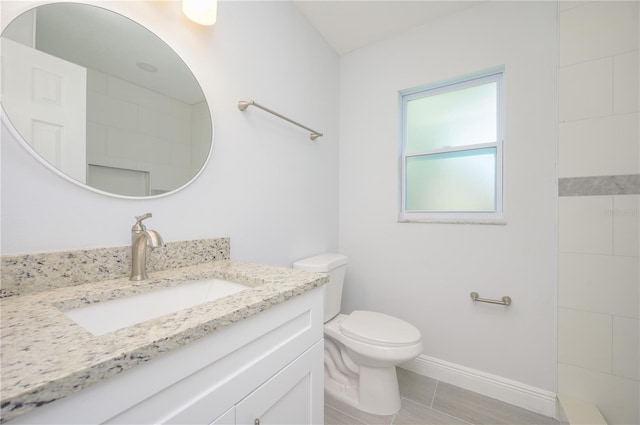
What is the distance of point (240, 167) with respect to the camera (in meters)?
1.29

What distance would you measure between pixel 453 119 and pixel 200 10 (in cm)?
160

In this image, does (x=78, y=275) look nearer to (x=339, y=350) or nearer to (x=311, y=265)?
(x=311, y=265)

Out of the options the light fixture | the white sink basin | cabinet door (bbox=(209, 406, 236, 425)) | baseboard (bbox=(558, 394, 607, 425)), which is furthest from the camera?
baseboard (bbox=(558, 394, 607, 425))

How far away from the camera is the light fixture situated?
39.7 inches

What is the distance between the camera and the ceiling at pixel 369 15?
1.60 m

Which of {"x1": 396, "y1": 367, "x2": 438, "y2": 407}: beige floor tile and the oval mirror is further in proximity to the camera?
{"x1": 396, "y1": 367, "x2": 438, "y2": 407}: beige floor tile

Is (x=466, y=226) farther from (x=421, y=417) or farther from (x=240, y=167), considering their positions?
(x=240, y=167)

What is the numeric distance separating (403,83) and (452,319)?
1645 mm

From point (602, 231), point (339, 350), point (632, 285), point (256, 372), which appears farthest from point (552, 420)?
point (256, 372)

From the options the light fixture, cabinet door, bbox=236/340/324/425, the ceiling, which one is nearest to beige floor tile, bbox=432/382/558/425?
cabinet door, bbox=236/340/324/425

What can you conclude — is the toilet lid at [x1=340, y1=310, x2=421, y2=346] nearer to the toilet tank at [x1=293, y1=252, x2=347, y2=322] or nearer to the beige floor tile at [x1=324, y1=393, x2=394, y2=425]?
the toilet tank at [x1=293, y1=252, x2=347, y2=322]

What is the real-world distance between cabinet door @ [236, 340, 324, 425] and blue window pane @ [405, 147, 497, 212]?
1330 millimetres

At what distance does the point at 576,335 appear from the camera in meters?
1.33

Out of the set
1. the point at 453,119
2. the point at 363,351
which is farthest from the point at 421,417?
the point at 453,119
